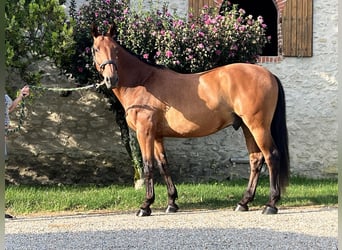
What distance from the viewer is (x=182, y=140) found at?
10.1 metres

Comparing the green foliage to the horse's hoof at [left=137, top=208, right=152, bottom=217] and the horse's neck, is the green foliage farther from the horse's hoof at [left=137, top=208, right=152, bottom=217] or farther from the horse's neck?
the horse's hoof at [left=137, top=208, right=152, bottom=217]

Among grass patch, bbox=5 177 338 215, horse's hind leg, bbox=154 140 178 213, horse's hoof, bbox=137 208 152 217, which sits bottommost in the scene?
grass patch, bbox=5 177 338 215

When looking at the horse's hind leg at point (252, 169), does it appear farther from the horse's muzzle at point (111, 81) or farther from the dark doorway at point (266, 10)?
the dark doorway at point (266, 10)

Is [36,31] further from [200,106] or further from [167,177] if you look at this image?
[167,177]

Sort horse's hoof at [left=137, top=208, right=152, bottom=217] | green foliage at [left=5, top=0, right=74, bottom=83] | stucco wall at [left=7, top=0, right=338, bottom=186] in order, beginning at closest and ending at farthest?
horse's hoof at [left=137, top=208, right=152, bottom=217] < green foliage at [left=5, top=0, right=74, bottom=83] < stucco wall at [left=7, top=0, right=338, bottom=186]

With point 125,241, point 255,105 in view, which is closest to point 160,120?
point 255,105

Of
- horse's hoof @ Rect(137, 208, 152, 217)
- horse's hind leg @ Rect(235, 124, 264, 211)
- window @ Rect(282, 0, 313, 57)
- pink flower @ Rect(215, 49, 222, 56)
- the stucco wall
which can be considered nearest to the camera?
horse's hoof @ Rect(137, 208, 152, 217)

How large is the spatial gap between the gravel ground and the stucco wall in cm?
343

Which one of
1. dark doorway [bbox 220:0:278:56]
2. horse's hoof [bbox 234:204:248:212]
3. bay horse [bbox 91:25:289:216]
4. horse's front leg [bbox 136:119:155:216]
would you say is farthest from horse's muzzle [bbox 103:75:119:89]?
dark doorway [bbox 220:0:278:56]

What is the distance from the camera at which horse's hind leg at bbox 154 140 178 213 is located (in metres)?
6.61

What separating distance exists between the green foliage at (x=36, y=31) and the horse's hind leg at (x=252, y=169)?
295 cm

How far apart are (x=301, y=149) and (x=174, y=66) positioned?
12.9ft

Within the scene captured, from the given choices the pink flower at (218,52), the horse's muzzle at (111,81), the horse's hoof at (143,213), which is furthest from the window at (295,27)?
the horse's hoof at (143,213)

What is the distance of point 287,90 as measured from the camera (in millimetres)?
10258
